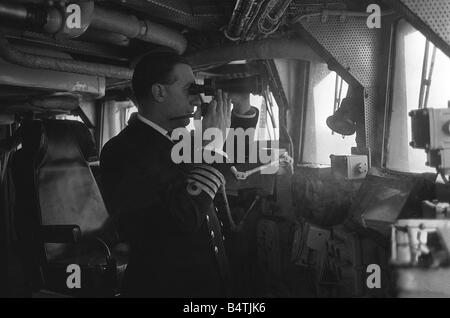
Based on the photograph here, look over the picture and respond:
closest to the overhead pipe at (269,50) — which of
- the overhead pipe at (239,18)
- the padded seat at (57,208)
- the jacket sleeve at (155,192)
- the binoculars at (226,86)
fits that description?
the overhead pipe at (239,18)

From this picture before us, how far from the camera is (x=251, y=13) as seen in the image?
298cm

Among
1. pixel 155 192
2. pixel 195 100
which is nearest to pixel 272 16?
pixel 195 100

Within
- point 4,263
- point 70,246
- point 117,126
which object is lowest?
point 4,263

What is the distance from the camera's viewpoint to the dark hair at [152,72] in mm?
1838

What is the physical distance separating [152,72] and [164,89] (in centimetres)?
9

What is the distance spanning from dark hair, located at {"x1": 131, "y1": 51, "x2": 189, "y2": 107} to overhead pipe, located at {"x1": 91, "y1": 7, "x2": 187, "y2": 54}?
1.34 meters

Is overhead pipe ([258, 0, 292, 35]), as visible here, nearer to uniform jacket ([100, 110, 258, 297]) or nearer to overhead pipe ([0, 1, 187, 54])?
overhead pipe ([0, 1, 187, 54])

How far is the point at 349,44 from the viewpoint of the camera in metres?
3.28

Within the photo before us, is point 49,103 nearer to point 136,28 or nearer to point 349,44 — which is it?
point 136,28

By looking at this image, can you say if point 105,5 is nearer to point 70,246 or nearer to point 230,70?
point 70,246

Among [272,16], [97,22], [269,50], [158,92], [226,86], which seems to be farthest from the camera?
[269,50]

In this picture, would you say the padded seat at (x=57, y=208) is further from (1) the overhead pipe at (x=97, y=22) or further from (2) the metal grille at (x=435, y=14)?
(2) the metal grille at (x=435, y=14)

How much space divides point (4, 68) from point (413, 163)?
3.40 m
